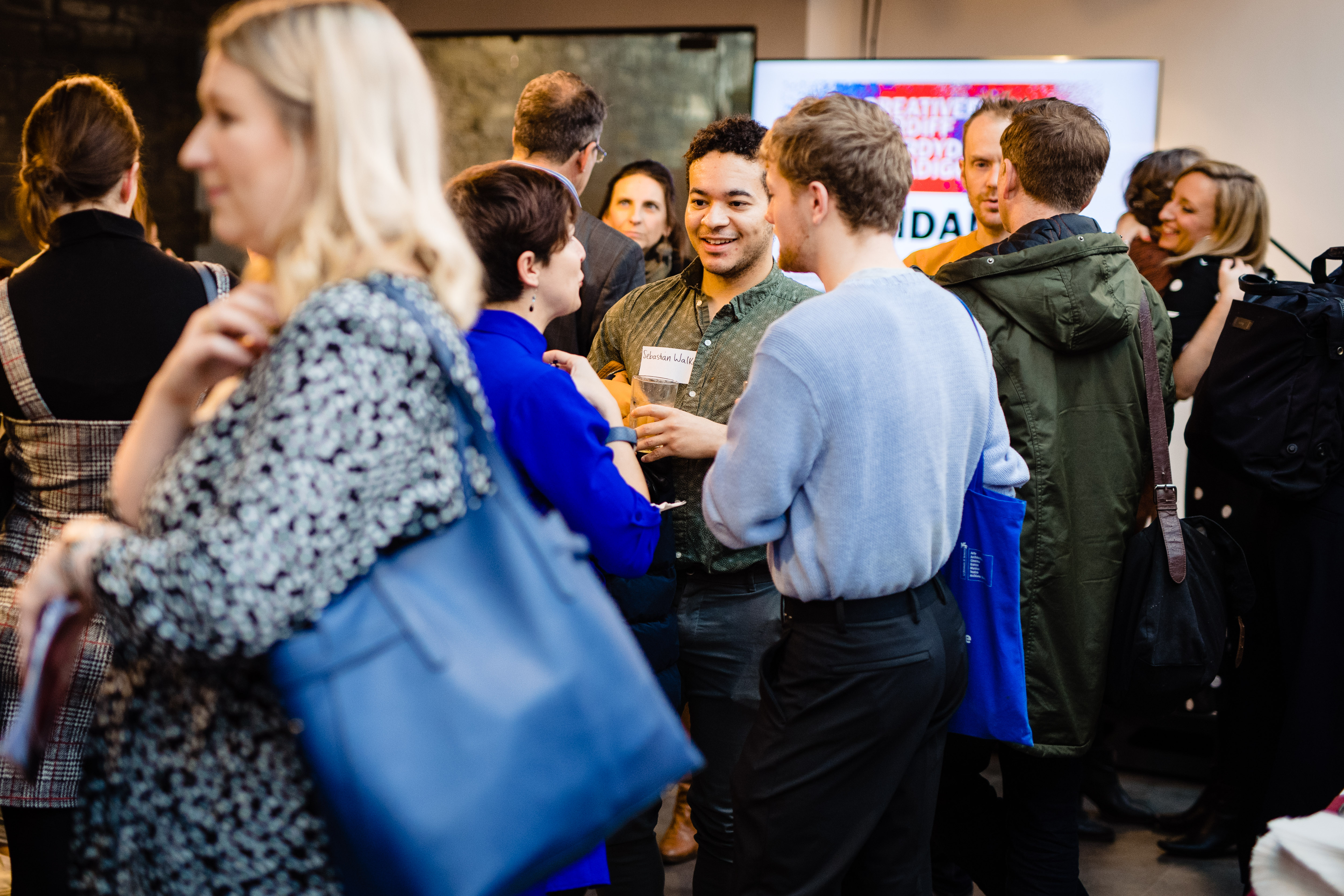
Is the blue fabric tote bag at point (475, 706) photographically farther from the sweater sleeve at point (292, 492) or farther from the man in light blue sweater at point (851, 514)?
the man in light blue sweater at point (851, 514)

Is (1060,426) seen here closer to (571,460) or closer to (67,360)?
(571,460)

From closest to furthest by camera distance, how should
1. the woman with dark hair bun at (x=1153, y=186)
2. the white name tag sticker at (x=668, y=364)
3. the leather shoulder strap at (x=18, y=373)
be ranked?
the leather shoulder strap at (x=18, y=373)
the white name tag sticker at (x=668, y=364)
the woman with dark hair bun at (x=1153, y=186)

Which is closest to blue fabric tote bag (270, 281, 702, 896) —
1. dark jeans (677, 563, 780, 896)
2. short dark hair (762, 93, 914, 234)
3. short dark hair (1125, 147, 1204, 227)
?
short dark hair (762, 93, 914, 234)

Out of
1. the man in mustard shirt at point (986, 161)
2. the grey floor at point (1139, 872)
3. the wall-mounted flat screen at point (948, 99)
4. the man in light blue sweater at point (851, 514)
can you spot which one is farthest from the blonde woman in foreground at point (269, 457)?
the wall-mounted flat screen at point (948, 99)

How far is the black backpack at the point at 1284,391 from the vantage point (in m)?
2.40

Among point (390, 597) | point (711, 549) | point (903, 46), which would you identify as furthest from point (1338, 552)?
point (903, 46)

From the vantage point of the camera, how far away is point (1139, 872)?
293 cm

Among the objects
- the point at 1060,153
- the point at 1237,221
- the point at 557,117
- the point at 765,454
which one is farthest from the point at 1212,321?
the point at 765,454

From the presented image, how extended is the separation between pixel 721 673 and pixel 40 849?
1.21m

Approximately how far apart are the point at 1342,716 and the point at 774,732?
5.27ft

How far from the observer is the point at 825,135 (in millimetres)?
1700

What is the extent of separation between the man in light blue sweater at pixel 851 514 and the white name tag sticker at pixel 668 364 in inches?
16.4


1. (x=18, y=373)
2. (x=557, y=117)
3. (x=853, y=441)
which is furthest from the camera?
(x=557, y=117)

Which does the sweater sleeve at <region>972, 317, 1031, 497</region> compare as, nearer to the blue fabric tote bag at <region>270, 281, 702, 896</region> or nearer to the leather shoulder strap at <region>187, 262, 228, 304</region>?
the blue fabric tote bag at <region>270, 281, 702, 896</region>
